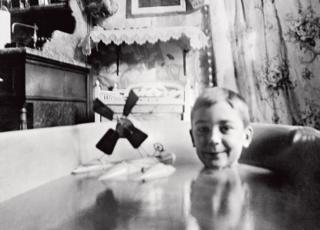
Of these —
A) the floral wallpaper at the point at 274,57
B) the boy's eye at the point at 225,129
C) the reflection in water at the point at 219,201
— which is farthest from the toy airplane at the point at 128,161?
the floral wallpaper at the point at 274,57

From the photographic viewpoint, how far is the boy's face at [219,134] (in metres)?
1.18

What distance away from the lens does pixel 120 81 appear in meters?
2.44

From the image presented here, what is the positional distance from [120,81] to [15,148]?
155 centimetres

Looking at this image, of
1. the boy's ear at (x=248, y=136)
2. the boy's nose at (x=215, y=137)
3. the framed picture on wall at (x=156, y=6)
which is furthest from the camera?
the framed picture on wall at (x=156, y=6)

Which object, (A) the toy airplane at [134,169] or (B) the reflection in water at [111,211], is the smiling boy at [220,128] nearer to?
(A) the toy airplane at [134,169]

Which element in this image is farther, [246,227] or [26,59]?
[26,59]

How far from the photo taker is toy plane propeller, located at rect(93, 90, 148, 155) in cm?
132

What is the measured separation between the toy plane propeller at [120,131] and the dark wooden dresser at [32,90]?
0.28 meters

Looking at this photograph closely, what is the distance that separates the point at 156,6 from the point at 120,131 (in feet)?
4.32

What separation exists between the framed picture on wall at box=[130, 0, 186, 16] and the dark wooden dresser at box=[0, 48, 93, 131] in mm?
915

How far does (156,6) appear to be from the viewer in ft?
7.77

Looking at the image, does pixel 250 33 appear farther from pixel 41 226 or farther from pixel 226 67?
pixel 41 226

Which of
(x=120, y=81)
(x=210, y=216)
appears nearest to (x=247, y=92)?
(x=120, y=81)

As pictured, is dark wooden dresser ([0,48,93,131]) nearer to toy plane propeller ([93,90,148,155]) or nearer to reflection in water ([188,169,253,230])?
toy plane propeller ([93,90,148,155])
